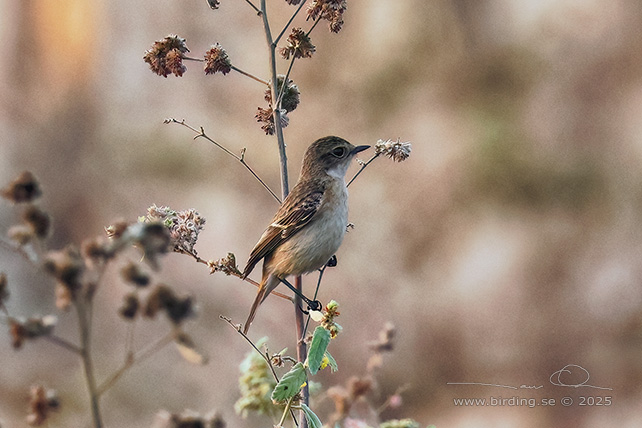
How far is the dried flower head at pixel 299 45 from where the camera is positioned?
161 cm

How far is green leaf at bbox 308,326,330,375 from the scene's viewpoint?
1218 millimetres

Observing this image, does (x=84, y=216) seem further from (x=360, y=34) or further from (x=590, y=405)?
(x=590, y=405)

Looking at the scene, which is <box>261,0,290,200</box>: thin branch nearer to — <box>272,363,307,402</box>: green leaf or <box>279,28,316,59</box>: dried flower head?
<box>279,28,316,59</box>: dried flower head

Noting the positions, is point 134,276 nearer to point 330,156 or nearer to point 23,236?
point 23,236

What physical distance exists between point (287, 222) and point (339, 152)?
1.02ft

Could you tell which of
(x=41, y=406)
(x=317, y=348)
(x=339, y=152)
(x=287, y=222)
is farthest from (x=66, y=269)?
(x=339, y=152)

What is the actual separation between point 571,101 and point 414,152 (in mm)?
963

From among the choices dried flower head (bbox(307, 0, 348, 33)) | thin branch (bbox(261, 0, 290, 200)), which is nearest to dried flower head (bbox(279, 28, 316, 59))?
dried flower head (bbox(307, 0, 348, 33))

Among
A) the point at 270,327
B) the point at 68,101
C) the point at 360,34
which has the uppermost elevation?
the point at 360,34

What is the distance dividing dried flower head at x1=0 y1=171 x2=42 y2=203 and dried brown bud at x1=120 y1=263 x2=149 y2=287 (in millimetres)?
142

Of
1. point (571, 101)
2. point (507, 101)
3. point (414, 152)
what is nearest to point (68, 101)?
point (414, 152)

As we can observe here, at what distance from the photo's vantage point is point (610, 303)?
376 centimetres

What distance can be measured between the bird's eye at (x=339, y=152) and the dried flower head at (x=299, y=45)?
49 cm

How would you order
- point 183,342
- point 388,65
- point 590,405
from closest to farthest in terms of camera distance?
point 183,342
point 590,405
point 388,65
